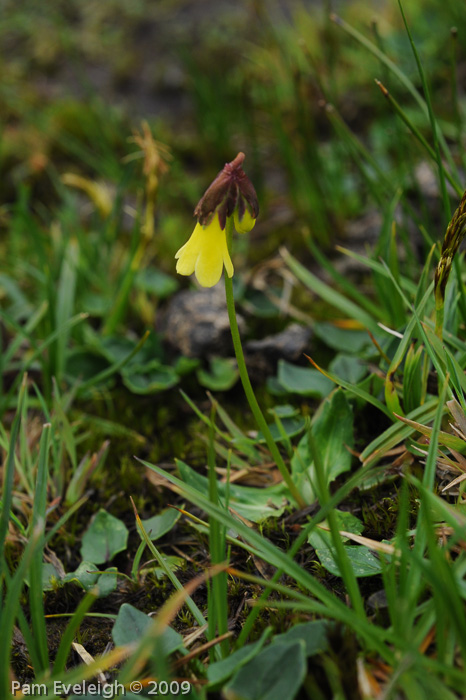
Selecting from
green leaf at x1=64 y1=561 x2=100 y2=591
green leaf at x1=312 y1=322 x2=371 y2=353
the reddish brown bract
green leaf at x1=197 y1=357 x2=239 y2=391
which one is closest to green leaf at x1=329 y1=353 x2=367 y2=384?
green leaf at x1=312 y1=322 x2=371 y2=353

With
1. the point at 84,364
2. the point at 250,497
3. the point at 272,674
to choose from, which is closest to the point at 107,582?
the point at 250,497

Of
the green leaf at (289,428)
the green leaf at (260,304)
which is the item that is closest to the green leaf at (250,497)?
the green leaf at (289,428)

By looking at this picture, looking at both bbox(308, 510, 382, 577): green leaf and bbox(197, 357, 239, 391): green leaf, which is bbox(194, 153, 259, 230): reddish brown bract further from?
bbox(197, 357, 239, 391): green leaf

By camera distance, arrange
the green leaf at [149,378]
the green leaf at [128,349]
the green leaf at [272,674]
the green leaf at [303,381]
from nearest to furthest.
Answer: the green leaf at [272,674] → the green leaf at [303,381] → the green leaf at [149,378] → the green leaf at [128,349]

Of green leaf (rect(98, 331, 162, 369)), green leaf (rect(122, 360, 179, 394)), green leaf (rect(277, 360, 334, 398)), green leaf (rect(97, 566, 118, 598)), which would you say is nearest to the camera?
green leaf (rect(97, 566, 118, 598))

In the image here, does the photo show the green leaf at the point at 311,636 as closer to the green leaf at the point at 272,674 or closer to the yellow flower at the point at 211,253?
the green leaf at the point at 272,674

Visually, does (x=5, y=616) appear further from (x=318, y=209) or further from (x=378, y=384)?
(x=318, y=209)

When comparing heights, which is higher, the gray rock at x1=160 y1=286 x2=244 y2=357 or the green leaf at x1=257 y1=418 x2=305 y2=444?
the green leaf at x1=257 y1=418 x2=305 y2=444

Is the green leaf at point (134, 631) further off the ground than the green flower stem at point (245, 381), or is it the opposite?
the green flower stem at point (245, 381)
